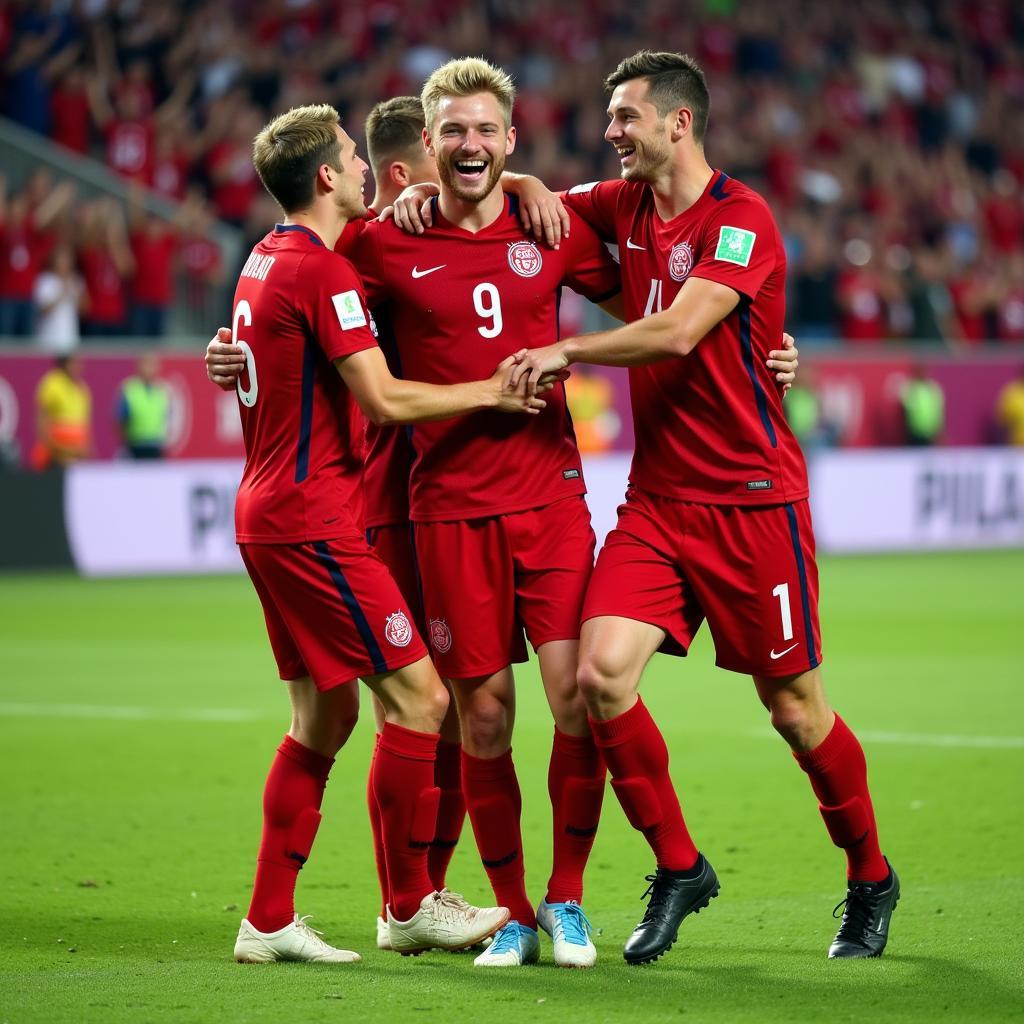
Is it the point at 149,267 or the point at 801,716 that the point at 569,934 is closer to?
the point at 801,716

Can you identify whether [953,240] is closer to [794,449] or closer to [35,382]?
[35,382]

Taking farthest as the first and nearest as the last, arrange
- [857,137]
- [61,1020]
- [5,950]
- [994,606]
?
[857,137], [994,606], [5,950], [61,1020]

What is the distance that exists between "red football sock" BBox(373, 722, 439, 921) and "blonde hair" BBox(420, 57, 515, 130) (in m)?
1.78

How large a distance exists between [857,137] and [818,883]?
23.6m

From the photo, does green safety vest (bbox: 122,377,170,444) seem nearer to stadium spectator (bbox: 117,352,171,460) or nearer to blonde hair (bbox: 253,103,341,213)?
stadium spectator (bbox: 117,352,171,460)

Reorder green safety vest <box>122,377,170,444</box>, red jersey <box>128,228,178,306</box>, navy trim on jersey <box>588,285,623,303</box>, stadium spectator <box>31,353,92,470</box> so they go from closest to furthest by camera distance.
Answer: navy trim on jersey <box>588,285,623,303</box>
stadium spectator <box>31,353,92,470</box>
green safety vest <box>122,377,170,444</box>
red jersey <box>128,228,178,306</box>

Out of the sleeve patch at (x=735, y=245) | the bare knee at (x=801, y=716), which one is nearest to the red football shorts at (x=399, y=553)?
the bare knee at (x=801, y=716)

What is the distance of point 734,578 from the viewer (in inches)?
205

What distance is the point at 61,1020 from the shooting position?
4.30m

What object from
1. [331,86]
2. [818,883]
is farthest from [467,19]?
[818,883]

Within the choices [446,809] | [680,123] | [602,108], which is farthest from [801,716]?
[602,108]

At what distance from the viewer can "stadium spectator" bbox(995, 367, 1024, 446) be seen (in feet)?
80.0

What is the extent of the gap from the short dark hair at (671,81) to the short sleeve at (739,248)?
298mm

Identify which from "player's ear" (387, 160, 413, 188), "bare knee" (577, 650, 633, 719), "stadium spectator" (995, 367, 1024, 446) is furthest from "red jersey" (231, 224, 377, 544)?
"stadium spectator" (995, 367, 1024, 446)
